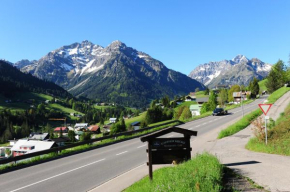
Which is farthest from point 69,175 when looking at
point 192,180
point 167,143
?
point 192,180

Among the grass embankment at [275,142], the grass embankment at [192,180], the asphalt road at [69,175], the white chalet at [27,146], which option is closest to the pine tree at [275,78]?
the white chalet at [27,146]

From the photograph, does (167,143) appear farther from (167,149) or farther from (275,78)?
(275,78)

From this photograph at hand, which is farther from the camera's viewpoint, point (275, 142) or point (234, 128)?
point (234, 128)

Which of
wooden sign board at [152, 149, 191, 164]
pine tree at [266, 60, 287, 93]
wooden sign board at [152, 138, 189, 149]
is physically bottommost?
wooden sign board at [152, 149, 191, 164]

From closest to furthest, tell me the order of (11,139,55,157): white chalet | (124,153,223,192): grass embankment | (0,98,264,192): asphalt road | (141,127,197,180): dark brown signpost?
(124,153,223,192): grass embankment
(141,127,197,180): dark brown signpost
(0,98,264,192): asphalt road
(11,139,55,157): white chalet

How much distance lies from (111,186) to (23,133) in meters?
161

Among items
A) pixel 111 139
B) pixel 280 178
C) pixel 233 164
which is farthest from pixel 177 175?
pixel 111 139

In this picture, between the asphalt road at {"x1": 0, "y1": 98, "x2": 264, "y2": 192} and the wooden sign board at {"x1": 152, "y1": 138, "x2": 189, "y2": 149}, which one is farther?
the asphalt road at {"x1": 0, "y1": 98, "x2": 264, "y2": 192}

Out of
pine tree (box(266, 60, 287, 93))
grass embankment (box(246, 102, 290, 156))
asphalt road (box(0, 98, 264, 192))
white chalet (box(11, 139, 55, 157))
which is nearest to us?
asphalt road (box(0, 98, 264, 192))

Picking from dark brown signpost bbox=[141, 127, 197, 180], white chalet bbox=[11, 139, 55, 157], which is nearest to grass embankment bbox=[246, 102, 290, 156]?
dark brown signpost bbox=[141, 127, 197, 180]

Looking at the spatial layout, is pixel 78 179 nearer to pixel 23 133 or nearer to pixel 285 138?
pixel 285 138

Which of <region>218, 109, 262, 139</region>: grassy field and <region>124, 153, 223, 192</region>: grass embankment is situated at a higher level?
<region>124, 153, 223, 192</region>: grass embankment

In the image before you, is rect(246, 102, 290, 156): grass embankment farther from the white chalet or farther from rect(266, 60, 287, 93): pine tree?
rect(266, 60, 287, 93): pine tree

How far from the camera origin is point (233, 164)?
11000 mm
